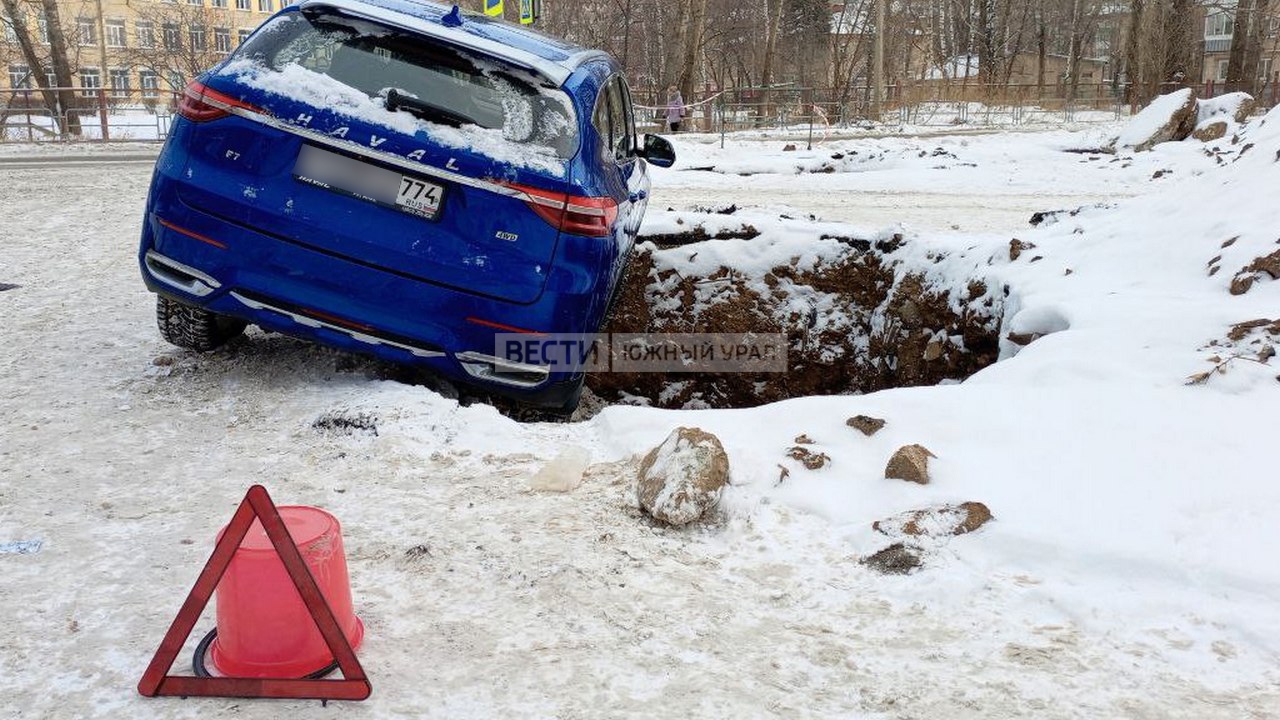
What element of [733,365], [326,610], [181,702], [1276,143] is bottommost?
[733,365]

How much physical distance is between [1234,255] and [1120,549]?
2.62 metres

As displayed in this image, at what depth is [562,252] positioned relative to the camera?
13.4 feet

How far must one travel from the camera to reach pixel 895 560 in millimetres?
3059

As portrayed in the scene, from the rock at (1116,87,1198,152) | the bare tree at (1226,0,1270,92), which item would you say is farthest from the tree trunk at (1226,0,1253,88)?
the rock at (1116,87,1198,152)

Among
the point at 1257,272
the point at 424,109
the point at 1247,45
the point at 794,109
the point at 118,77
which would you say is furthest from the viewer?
the point at 118,77

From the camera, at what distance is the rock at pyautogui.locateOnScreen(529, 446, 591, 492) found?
12.0 feet

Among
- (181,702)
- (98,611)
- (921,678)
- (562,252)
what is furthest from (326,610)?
(562,252)

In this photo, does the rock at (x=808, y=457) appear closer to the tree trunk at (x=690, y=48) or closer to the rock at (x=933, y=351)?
the rock at (x=933, y=351)

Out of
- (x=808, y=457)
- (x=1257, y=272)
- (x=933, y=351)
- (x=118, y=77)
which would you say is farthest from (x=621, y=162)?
(x=118, y=77)

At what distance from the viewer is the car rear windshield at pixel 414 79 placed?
4027 mm

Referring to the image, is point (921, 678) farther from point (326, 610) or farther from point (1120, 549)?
point (326, 610)

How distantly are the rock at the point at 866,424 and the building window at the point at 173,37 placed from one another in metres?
44.1

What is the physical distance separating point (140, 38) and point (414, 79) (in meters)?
64.4

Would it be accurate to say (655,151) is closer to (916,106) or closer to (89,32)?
(916,106)
